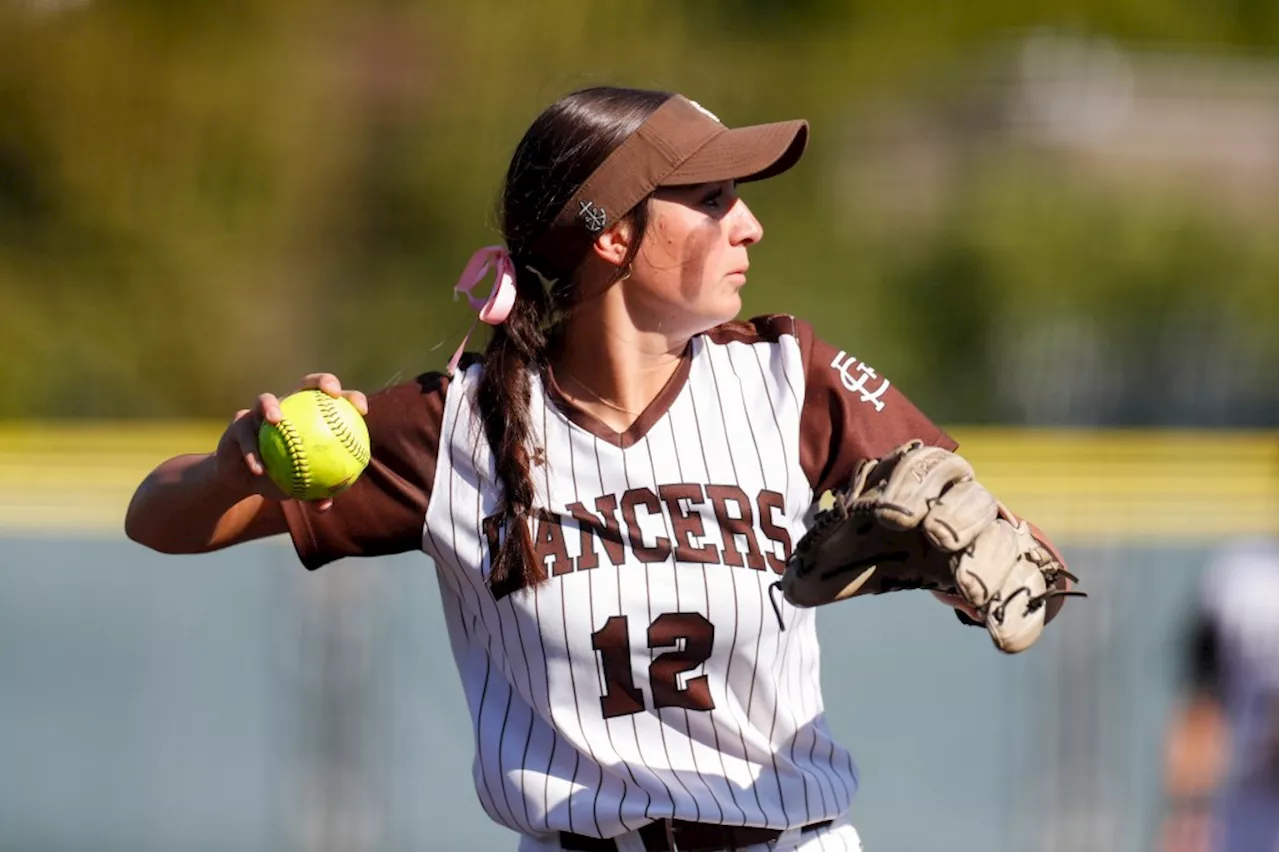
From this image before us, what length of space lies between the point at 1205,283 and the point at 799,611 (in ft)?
23.8

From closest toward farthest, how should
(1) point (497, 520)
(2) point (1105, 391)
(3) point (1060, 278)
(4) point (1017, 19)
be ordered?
1. (1) point (497, 520)
2. (2) point (1105, 391)
3. (3) point (1060, 278)
4. (4) point (1017, 19)

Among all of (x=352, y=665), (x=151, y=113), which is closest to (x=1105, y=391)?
(x=352, y=665)

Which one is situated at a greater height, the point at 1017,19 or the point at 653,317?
the point at 1017,19

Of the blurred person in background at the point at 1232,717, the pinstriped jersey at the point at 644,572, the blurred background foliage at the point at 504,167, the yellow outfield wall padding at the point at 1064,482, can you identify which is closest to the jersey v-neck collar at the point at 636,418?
the pinstriped jersey at the point at 644,572

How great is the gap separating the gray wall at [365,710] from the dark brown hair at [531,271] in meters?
2.50

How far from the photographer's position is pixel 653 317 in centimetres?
222

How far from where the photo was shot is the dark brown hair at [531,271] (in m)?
2.13

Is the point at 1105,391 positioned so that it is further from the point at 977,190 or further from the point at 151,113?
the point at 151,113

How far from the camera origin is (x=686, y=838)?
2117 mm

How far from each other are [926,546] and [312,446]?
2.36 ft

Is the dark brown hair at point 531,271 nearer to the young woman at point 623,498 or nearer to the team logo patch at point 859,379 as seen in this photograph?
the young woman at point 623,498

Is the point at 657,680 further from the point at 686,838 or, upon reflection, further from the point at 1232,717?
the point at 1232,717

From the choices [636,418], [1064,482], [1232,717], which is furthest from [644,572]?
[1064,482]

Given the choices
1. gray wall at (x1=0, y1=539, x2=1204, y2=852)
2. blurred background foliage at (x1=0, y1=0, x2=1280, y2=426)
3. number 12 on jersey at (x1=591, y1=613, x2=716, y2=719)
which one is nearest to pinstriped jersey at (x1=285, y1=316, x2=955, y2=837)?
number 12 on jersey at (x1=591, y1=613, x2=716, y2=719)
